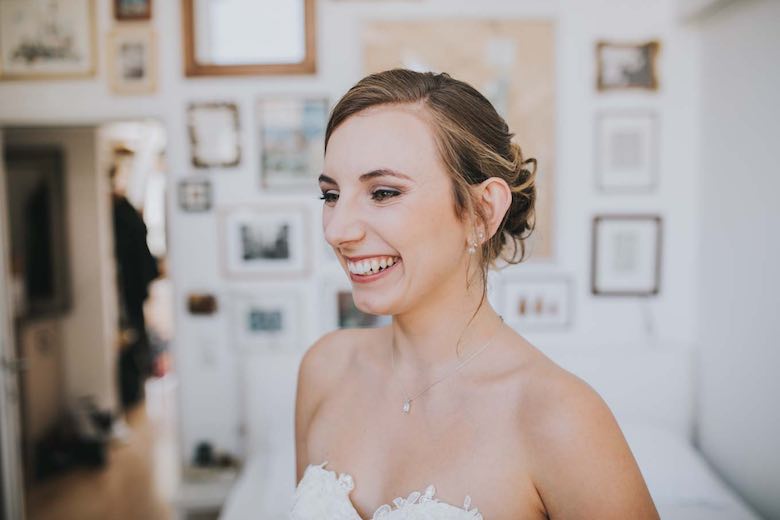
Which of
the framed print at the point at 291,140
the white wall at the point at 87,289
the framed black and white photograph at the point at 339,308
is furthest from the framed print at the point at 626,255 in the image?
the white wall at the point at 87,289

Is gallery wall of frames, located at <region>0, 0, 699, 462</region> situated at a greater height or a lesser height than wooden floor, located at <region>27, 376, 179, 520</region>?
greater

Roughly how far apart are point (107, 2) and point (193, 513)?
250cm

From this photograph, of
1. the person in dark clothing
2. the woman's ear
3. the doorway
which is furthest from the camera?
the person in dark clothing

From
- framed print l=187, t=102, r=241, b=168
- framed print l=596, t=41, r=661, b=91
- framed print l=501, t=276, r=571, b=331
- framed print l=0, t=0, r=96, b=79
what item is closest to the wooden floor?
framed print l=187, t=102, r=241, b=168

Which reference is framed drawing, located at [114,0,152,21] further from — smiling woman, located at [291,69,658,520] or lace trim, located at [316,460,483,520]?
lace trim, located at [316,460,483,520]

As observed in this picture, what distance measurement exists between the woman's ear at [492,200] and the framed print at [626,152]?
183cm

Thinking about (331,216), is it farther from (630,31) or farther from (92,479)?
(92,479)

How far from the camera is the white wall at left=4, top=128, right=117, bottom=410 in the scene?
15.0 ft

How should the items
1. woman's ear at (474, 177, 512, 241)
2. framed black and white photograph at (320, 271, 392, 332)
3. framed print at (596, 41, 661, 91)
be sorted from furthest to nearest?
framed black and white photograph at (320, 271, 392, 332) → framed print at (596, 41, 661, 91) → woman's ear at (474, 177, 512, 241)

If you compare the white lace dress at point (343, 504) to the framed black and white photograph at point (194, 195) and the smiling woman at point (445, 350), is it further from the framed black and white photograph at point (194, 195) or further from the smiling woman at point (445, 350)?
Answer: the framed black and white photograph at point (194, 195)

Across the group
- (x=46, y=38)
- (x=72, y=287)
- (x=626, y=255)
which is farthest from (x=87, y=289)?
(x=626, y=255)

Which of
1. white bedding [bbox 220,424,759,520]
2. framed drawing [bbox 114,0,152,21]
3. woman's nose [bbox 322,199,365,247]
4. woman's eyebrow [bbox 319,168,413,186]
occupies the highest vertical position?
framed drawing [bbox 114,0,152,21]

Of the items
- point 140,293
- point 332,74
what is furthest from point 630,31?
point 140,293

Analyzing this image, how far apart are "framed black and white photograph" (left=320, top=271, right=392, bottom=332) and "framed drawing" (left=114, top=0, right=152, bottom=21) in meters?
1.50
